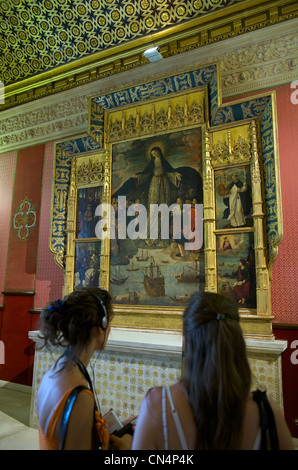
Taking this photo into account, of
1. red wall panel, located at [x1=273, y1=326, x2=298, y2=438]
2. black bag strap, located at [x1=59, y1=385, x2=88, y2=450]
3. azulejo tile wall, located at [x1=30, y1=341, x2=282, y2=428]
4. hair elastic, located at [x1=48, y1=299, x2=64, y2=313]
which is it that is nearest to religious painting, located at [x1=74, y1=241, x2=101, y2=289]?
azulejo tile wall, located at [x1=30, y1=341, x2=282, y2=428]

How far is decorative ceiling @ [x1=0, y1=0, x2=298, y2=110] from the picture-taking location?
17.8ft

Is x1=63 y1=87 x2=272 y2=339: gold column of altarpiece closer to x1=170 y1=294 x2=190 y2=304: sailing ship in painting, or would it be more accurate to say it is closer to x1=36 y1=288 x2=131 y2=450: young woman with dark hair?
x1=170 y1=294 x2=190 y2=304: sailing ship in painting

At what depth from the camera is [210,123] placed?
5219 mm

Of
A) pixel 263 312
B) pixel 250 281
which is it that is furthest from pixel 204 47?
pixel 263 312

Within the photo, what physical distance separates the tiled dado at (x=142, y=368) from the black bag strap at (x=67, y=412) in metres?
Answer: 2.55

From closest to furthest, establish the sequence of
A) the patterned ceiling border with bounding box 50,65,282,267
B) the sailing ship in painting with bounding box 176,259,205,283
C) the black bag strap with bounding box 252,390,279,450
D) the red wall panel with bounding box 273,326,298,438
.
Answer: the black bag strap with bounding box 252,390,279,450 < the red wall panel with bounding box 273,326,298,438 < the patterned ceiling border with bounding box 50,65,282,267 < the sailing ship in painting with bounding box 176,259,205,283

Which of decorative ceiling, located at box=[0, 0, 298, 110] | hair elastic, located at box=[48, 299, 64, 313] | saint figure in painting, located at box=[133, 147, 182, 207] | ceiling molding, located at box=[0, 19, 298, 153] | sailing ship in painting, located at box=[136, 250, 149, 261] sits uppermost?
decorative ceiling, located at box=[0, 0, 298, 110]

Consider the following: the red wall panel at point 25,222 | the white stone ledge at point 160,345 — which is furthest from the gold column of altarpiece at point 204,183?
the red wall panel at point 25,222

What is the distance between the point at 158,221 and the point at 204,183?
3.23 feet

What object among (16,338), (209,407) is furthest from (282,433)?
(16,338)

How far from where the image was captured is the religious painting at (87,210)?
19.4 ft

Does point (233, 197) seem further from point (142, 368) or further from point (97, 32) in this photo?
point (97, 32)

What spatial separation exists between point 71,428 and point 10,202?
703 centimetres

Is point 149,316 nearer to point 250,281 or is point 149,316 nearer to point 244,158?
point 250,281
